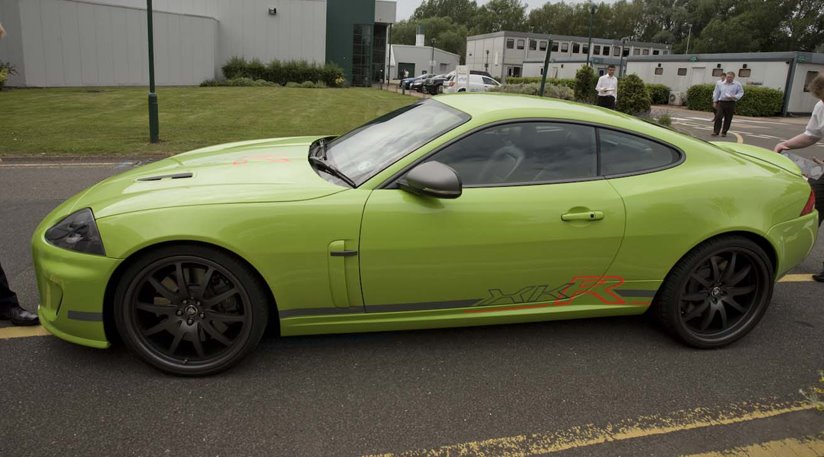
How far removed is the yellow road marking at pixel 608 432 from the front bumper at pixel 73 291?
1523 millimetres

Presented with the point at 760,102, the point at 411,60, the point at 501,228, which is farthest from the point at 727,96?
the point at 411,60

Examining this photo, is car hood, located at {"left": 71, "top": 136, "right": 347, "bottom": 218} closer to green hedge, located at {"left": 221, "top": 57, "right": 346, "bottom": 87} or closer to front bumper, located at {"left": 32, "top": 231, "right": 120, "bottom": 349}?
front bumper, located at {"left": 32, "top": 231, "right": 120, "bottom": 349}

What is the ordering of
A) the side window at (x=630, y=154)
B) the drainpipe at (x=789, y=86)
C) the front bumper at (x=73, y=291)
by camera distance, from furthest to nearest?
the drainpipe at (x=789, y=86) → the side window at (x=630, y=154) → the front bumper at (x=73, y=291)

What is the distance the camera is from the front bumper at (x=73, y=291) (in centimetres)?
279

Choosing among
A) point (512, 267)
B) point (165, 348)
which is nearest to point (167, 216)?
point (165, 348)

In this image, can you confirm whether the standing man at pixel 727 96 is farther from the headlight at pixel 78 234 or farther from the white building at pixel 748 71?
the headlight at pixel 78 234

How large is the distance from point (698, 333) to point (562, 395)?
112cm

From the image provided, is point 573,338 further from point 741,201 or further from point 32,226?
point 32,226

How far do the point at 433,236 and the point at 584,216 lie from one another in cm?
85

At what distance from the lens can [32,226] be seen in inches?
216

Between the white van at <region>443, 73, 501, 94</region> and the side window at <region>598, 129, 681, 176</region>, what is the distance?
22941 millimetres

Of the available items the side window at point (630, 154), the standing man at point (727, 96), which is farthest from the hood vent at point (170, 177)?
the standing man at point (727, 96)

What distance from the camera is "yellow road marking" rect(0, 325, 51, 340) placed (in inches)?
132

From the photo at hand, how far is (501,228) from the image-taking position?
3.09m
